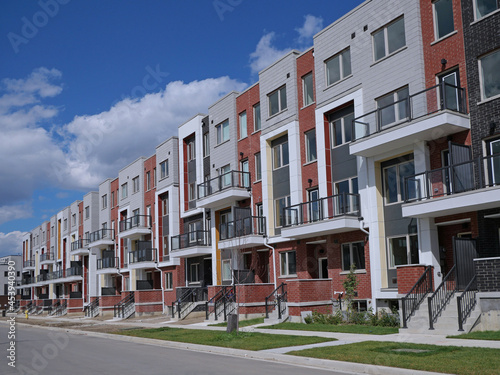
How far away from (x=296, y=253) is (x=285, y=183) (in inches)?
153

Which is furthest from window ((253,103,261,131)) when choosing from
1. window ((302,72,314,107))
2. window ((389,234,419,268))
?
window ((389,234,419,268))

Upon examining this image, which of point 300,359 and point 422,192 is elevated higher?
point 422,192

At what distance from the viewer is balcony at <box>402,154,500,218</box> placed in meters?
17.7

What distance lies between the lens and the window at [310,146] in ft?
91.9

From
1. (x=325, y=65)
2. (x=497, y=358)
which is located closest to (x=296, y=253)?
(x=325, y=65)

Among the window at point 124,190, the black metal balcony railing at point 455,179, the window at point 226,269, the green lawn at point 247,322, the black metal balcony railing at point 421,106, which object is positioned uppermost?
the window at point 124,190

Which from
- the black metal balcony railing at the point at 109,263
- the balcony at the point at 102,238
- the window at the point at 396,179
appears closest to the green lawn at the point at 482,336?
the window at the point at 396,179

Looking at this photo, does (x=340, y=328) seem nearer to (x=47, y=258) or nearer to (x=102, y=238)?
(x=102, y=238)

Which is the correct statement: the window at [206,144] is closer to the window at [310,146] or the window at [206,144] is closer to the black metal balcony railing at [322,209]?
the window at [310,146]

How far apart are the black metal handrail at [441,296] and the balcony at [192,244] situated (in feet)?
63.3

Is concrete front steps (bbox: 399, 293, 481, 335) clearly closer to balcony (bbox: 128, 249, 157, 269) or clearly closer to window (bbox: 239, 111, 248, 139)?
window (bbox: 239, 111, 248, 139)

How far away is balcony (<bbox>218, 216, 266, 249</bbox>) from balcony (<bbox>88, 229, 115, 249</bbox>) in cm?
2567

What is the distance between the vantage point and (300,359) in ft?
45.4

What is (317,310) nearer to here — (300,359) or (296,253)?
(296,253)
